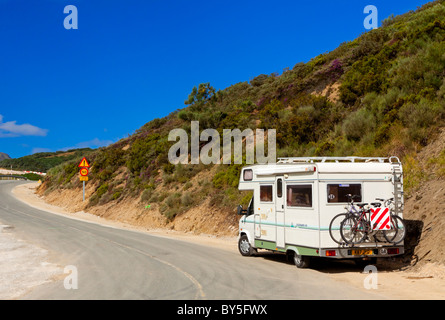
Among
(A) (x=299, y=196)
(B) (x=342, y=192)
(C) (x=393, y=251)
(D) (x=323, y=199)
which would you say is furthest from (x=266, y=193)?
(C) (x=393, y=251)

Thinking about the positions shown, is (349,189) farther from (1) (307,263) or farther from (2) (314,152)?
(2) (314,152)

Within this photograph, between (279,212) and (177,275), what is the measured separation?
366cm

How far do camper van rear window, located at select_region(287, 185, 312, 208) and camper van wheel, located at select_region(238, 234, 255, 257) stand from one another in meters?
3.03

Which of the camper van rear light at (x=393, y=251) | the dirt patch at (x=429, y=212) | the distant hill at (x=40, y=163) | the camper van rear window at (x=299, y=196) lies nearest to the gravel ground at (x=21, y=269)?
the camper van rear window at (x=299, y=196)

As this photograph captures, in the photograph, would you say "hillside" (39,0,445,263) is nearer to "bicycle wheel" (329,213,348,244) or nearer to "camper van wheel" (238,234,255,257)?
"bicycle wheel" (329,213,348,244)

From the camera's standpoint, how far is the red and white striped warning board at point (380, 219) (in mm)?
10875

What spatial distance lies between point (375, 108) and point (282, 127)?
269 inches

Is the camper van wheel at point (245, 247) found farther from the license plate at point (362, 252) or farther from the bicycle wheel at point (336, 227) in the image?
the license plate at point (362, 252)

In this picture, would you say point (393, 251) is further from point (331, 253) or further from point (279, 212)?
point (279, 212)

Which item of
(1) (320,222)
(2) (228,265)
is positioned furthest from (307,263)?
(2) (228,265)

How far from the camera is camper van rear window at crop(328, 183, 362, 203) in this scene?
36.4 ft

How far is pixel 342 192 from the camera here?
36.6ft

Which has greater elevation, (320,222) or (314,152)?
(314,152)
